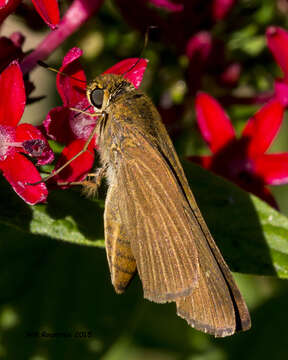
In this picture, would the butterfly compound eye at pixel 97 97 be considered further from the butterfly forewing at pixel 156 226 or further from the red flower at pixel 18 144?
the red flower at pixel 18 144

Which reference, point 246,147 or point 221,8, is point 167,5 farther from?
point 246,147

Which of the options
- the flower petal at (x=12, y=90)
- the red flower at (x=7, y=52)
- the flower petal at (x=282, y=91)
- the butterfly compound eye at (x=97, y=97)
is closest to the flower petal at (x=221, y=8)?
the flower petal at (x=282, y=91)

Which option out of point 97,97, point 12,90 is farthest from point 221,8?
point 12,90

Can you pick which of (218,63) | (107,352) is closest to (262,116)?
(218,63)

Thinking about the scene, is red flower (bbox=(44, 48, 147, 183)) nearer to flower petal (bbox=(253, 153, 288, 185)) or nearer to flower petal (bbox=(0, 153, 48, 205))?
flower petal (bbox=(0, 153, 48, 205))

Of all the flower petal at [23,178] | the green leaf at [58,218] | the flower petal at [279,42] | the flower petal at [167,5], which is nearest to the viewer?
the flower petal at [23,178]
